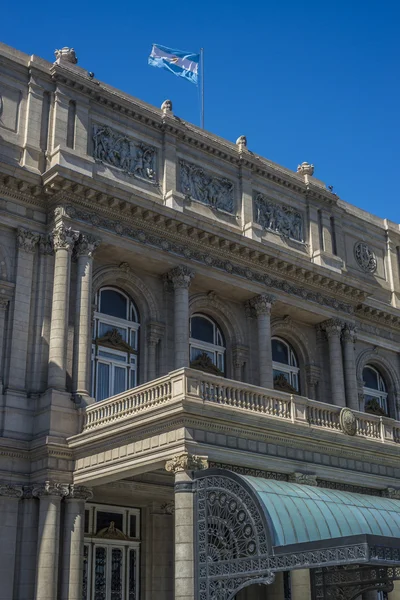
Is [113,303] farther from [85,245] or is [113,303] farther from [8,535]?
[8,535]

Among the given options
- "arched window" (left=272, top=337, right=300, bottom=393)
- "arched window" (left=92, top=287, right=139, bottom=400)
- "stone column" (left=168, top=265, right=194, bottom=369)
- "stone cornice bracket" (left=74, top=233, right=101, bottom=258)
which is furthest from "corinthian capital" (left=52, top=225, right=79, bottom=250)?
"arched window" (left=272, top=337, right=300, bottom=393)

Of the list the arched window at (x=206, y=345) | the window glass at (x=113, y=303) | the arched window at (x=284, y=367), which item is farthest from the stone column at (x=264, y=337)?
the window glass at (x=113, y=303)

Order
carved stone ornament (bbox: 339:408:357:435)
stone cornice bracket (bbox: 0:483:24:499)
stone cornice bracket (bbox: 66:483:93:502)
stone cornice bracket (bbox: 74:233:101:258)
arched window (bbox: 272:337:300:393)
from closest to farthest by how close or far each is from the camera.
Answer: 1. stone cornice bracket (bbox: 0:483:24:499)
2. stone cornice bracket (bbox: 66:483:93:502)
3. carved stone ornament (bbox: 339:408:357:435)
4. stone cornice bracket (bbox: 74:233:101:258)
5. arched window (bbox: 272:337:300:393)

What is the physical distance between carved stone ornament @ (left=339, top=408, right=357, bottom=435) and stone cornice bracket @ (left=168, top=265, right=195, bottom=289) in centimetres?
989

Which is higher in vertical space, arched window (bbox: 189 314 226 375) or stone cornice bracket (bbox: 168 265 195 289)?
stone cornice bracket (bbox: 168 265 195 289)

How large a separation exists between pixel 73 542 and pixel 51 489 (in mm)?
1956

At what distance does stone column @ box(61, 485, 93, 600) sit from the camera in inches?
1091

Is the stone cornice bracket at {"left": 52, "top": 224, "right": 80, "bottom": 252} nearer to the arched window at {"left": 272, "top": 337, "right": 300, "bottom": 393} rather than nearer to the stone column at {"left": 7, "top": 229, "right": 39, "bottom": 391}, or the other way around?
the stone column at {"left": 7, "top": 229, "right": 39, "bottom": 391}

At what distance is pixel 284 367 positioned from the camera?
1628 inches

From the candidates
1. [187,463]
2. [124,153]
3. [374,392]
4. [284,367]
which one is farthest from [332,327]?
[187,463]

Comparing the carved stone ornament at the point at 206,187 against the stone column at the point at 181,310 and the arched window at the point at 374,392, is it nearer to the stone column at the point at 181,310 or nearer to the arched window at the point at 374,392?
the stone column at the point at 181,310

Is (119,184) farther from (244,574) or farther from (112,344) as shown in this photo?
(244,574)

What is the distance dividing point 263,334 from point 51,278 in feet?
36.7

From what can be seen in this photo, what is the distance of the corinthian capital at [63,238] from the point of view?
32.5 m
